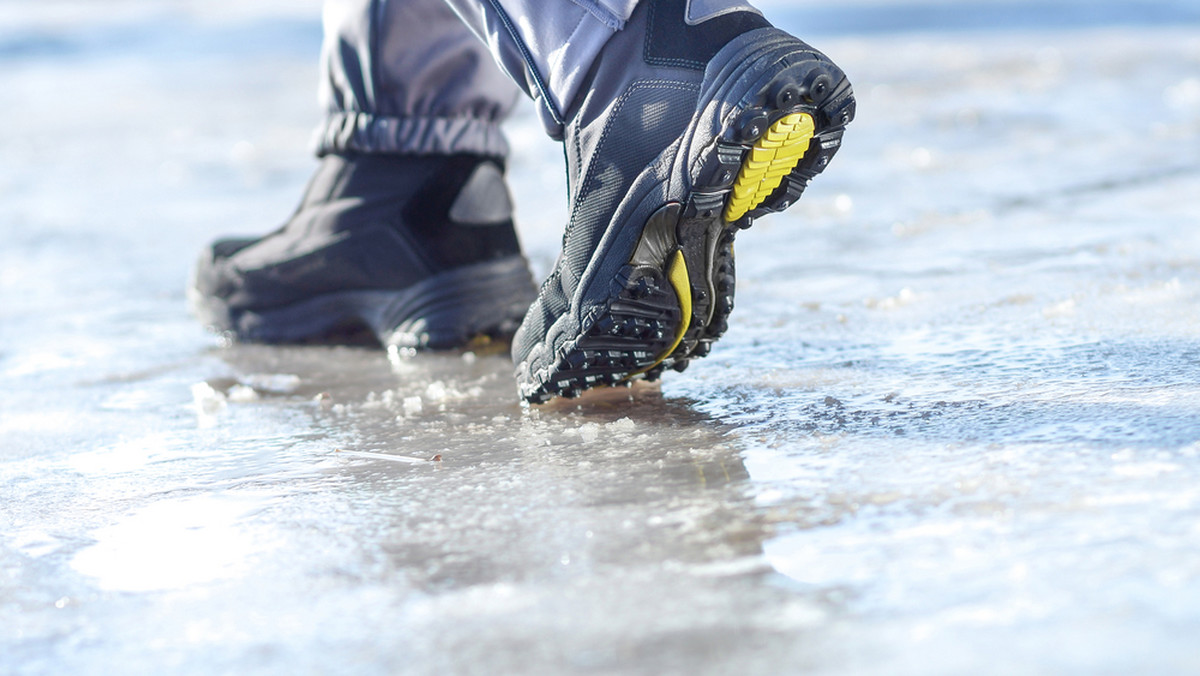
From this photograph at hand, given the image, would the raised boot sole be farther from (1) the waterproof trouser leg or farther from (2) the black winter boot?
(1) the waterproof trouser leg

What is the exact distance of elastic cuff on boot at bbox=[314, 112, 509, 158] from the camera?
1.59 m

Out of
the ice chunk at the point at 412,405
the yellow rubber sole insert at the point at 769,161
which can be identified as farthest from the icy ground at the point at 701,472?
A: the yellow rubber sole insert at the point at 769,161

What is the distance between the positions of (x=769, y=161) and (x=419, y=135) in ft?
2.11

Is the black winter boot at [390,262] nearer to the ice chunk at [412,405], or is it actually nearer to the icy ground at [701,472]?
the icy ground at [701,472]

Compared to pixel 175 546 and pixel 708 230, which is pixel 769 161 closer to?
pixel 708 230

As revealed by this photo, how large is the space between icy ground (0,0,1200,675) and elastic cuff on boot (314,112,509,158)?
276 millimetres

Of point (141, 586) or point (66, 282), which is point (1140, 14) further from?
point (141, 586)

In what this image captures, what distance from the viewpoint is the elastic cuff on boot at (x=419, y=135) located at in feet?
5.23

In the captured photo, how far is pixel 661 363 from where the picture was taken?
1229mm

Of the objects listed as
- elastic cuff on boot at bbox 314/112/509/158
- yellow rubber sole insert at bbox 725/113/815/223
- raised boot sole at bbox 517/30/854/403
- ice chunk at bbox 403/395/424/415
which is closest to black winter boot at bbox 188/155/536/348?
elastic cuff on boot at bbox 314/112/509/158

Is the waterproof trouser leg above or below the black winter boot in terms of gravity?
above

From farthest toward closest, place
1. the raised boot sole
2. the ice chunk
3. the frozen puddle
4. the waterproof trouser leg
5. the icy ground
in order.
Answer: the waterproof trouser leg
the ice chunk
the raised boot sole
the frozen puddle
the icy ground

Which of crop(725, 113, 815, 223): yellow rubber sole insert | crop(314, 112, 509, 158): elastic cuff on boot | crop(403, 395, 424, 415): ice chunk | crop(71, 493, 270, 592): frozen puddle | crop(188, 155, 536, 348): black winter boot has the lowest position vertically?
crop(71, 493, 270, 592): frozen puddle

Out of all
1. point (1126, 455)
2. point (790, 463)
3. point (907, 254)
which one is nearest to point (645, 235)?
point (790, 463)
